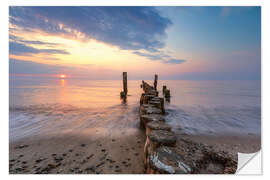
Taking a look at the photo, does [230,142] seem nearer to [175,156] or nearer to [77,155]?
[175,156]

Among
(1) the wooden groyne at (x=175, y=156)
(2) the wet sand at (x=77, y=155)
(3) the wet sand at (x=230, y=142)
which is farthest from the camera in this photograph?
(3) the wet sand at (x=230, y=142)

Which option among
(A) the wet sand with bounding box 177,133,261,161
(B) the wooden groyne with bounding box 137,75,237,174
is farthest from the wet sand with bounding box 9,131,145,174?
(A) the wet sand with bounding box 177,133,261,161

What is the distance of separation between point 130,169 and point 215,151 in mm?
2123

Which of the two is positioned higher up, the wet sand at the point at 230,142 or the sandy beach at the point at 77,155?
the sandy beach at the point at 77,155

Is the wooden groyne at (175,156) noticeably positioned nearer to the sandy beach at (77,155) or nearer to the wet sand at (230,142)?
the wet sand at (230,142)

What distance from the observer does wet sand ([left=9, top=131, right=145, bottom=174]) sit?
6.65 ft

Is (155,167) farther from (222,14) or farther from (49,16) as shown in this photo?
(49,16)

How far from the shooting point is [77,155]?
7.75 feet

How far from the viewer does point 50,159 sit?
2252 millimetres

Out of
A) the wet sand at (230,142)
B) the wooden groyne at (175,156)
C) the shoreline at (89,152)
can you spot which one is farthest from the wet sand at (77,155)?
the wet sand at (230,142)

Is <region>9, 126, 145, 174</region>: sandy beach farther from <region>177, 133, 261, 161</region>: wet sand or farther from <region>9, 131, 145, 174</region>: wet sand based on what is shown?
A: <region>177, 133, 261, 161</region>: wet sand

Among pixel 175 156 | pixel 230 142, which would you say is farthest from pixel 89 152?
pixel 230 142

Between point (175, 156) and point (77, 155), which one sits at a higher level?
point (175, 156)

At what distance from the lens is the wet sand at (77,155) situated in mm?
2027
